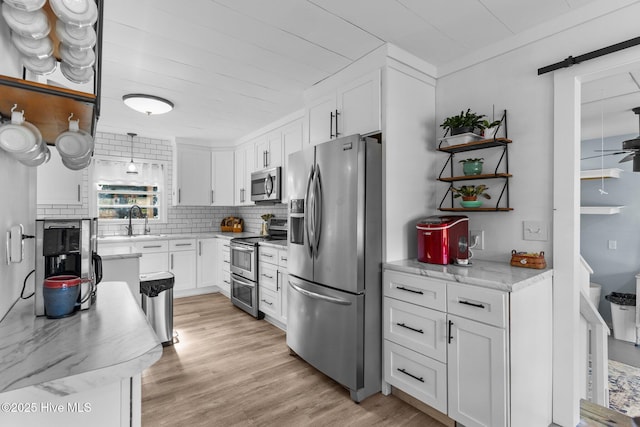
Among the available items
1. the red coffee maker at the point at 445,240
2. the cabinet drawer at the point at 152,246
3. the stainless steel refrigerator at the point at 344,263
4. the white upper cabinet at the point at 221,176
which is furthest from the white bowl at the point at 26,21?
the white upper cabinet at the point at 221,176

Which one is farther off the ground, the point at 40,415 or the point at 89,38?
the point at 89,38

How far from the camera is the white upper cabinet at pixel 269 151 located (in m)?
4.22

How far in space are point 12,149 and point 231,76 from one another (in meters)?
2.17

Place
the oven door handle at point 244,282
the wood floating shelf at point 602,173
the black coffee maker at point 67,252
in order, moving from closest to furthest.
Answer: the black coffee maker at point 67,252
the oven door handle at point 244,282
the wood floating shelf at point 602,173

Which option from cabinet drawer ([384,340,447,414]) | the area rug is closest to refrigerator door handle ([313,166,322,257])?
cabinet drawer ([384,340,447,414])

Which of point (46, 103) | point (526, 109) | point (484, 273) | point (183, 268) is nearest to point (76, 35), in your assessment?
point (46, 103)

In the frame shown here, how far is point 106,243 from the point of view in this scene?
424 centimetres

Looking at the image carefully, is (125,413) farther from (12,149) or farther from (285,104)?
(285,104)

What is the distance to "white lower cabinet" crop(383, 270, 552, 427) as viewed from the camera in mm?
1682

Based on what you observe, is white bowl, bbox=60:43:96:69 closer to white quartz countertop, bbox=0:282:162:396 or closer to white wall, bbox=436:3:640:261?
white quartz countertop, bbox=0:282:162:396

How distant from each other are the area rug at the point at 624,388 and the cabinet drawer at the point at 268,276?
3.16m

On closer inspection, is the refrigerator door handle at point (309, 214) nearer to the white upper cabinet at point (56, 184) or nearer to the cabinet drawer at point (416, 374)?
the cabinet drawer at point (416, 374)

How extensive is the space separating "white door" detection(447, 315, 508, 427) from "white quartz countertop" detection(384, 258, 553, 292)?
0.23 meters

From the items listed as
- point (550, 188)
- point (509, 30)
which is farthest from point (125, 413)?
point (509, 30)
